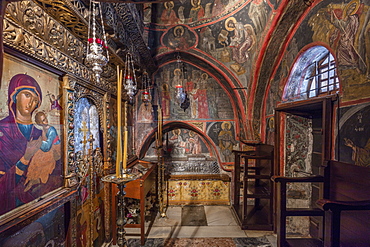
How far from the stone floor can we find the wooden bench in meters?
1.72

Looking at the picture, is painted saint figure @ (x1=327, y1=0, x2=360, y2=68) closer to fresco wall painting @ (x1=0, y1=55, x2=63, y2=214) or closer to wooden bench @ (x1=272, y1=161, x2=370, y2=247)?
wooden bench @ (x1=272, y1=161, x2=370, y2=247)

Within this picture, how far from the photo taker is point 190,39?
5.42 metres

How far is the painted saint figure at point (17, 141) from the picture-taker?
157 centimetres

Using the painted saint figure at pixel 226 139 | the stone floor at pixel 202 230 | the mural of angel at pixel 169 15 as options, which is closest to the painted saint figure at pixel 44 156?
the stone floor at pixel 202 230

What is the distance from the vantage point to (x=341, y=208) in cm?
168

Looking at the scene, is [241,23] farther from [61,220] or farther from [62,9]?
[61,220]

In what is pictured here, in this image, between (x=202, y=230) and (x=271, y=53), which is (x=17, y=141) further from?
(x=271, y=53)

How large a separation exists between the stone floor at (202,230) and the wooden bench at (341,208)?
67.8 inches

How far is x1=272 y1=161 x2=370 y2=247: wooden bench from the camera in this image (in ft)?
5.59

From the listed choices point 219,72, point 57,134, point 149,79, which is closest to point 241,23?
point 219,72

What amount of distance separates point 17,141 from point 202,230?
4.11 m

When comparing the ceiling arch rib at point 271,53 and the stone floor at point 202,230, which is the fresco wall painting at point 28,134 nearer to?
the stone floor at point 202,230

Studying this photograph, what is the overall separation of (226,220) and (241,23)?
17.4 feet

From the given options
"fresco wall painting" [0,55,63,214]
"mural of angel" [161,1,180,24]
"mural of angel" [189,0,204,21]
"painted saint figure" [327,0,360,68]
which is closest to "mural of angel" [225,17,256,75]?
"mural of angel" [189,0,204,21]
